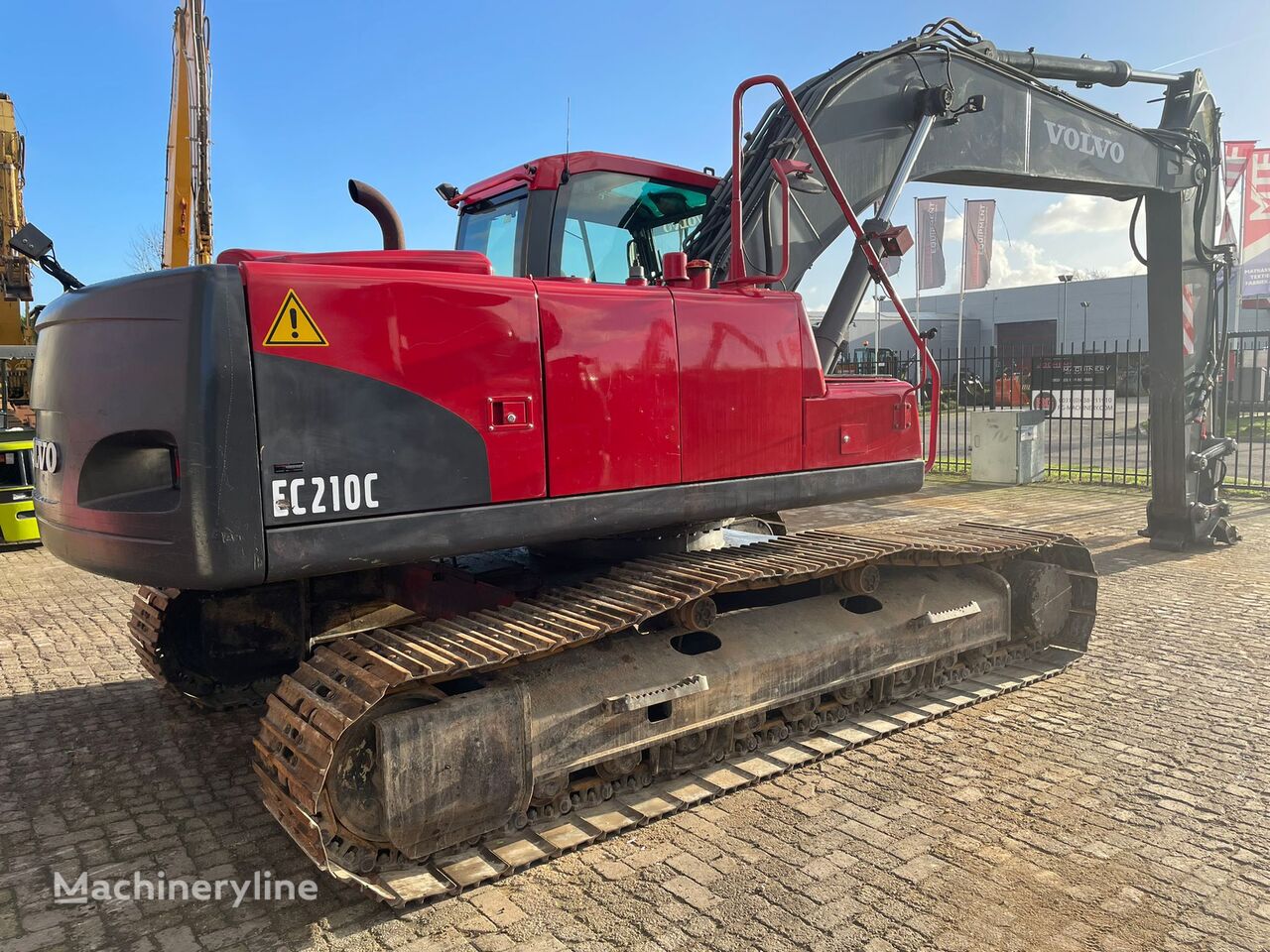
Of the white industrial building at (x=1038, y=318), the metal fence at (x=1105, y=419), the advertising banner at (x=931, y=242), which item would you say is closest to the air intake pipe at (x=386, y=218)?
the metal fence at (x=1105, y=419)

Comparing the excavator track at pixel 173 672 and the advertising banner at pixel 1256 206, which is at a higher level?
the advertising banner at pixel 1256 206

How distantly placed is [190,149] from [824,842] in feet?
33.8

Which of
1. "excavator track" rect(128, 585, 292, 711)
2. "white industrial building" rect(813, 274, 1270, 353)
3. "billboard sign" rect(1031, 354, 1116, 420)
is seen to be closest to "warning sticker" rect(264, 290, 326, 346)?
"excavator track" rect(128, 585, 292, 711)

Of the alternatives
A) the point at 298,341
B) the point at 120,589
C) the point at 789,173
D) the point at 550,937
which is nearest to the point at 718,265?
the point at 789,173

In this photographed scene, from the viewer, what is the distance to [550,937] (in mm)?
2850

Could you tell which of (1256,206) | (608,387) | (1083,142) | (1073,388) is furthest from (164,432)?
(1256,206)

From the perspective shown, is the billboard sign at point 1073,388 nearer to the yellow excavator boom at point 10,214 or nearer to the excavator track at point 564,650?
the excavator track at point 564,650

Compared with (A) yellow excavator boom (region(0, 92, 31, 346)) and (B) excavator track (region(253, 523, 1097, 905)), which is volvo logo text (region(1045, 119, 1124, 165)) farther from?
(A) yellow excavator boom (region(0, 92, 31, 346))

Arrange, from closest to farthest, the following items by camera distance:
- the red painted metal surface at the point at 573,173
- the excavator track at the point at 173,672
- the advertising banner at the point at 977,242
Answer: the red painted metal surface at the point at 573,173
the excavator track at the point at 173,672
the advertising banner at the point at 977,242

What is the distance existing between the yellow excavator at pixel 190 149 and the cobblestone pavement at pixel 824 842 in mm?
6396

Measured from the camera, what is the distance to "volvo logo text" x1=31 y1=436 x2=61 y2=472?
3.24m

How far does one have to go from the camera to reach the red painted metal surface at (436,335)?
2.96m

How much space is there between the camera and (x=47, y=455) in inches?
130

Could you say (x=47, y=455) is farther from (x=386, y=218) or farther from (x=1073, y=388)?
(x=1073, y=388)
